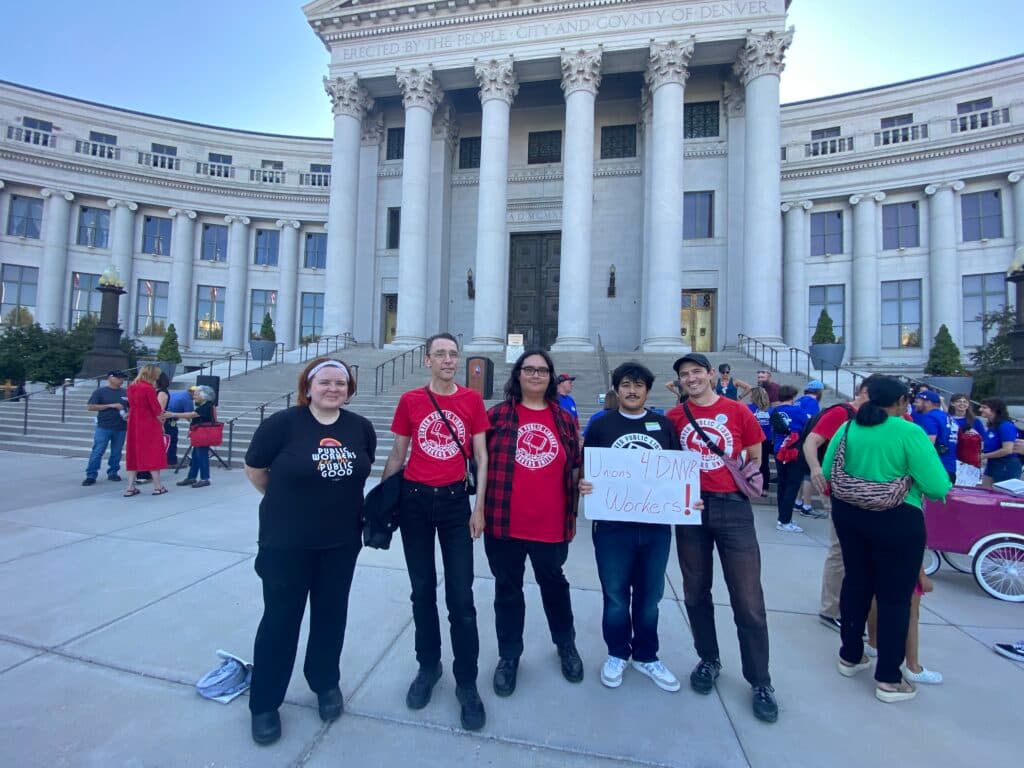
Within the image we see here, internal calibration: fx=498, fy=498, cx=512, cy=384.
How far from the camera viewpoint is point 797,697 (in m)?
2.97

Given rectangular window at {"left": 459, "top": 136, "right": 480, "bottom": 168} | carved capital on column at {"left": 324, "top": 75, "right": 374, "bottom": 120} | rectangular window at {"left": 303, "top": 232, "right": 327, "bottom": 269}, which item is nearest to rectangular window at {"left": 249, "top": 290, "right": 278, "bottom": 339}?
rectangular window at {"left": 303, "top": 232, "right": 327, "bottom": 269}

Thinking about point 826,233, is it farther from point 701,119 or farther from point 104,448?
point 104,448

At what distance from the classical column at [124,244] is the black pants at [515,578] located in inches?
1400

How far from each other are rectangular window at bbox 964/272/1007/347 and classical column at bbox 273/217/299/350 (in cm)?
3659

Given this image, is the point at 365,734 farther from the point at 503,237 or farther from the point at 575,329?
the point at 503,237

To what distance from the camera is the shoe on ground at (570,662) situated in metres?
3.06

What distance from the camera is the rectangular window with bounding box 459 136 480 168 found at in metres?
25.5

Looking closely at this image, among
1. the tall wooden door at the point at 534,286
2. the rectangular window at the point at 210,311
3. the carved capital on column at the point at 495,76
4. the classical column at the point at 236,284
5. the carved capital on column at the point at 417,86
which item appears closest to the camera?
the carved capital on column at the point at 495,76

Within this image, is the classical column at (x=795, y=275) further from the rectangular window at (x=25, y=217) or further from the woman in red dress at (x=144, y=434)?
the rectangular window at (x=25, y=217)

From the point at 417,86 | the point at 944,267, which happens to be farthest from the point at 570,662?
the point at 944,267

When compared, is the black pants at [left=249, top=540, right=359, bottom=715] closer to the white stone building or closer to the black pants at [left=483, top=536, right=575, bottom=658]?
the black pants at [left=483, top=536, right=575, bottom=658]

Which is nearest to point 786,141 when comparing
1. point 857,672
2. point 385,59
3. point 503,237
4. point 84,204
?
point 503,237

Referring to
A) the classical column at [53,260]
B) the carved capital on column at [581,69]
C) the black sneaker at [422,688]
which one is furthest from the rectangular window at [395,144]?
the black sneaker at [422,688]

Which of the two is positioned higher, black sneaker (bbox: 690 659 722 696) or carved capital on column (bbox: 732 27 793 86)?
carved capital on column (bbox: 732 27 793 86)
